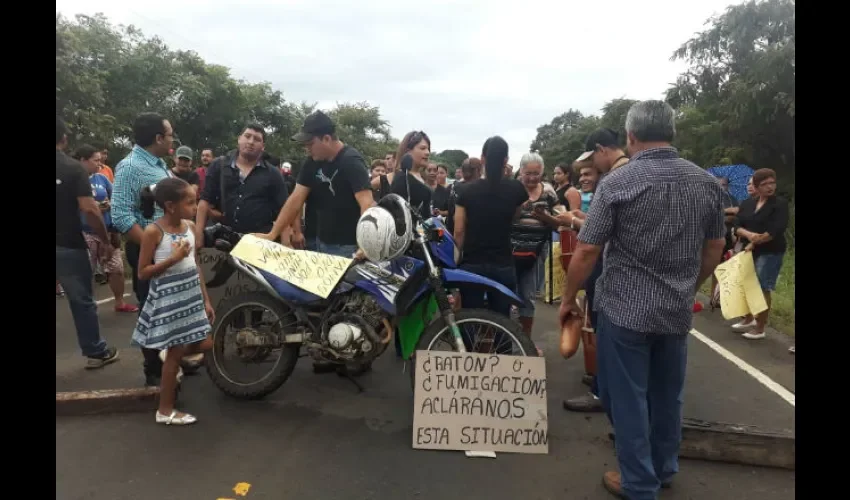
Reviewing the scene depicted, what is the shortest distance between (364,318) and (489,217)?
1.10 metres

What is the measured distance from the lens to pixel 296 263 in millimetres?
3809

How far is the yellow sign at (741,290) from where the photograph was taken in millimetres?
5661

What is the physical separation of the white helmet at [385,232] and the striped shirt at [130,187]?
166 cm

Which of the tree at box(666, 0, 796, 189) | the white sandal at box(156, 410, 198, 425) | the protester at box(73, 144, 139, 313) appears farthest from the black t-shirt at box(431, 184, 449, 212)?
the tree at box(666, 0, 796, 189)

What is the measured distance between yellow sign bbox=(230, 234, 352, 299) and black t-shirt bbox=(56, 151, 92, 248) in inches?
50.1

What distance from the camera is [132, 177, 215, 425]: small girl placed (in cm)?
339

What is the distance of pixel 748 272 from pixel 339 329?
4393 millimetres

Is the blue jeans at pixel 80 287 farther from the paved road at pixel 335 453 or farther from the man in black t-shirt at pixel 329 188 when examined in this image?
the man in black t-shirt at pixel 329 188

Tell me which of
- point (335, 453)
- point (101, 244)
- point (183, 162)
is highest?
point (183, 162)

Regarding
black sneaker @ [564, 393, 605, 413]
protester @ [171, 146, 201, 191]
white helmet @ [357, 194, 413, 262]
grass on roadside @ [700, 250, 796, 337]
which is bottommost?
black sneaker @ [564, 393, 605, 413]

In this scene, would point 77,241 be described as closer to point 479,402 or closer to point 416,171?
point 416,171

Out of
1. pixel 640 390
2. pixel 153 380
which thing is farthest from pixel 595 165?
pixel 153 380

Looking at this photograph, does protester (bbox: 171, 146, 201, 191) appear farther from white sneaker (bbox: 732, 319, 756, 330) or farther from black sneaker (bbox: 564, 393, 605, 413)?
white sneaker (bbox: 732, 319, 756, 330)
